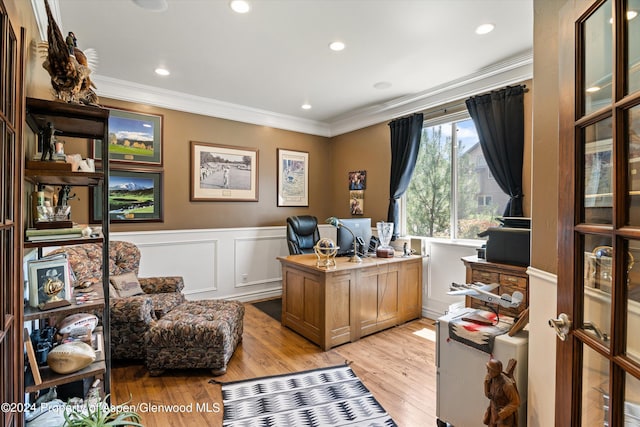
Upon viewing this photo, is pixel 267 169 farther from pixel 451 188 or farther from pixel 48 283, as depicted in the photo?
pixel 48 283

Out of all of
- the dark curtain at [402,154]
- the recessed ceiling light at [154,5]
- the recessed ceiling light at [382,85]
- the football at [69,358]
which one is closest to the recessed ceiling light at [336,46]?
the recessed ceiling light at [382,85]

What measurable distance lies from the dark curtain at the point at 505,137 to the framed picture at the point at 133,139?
3804 millimetres

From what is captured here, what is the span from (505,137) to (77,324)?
12.1 ft

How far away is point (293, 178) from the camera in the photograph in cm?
500

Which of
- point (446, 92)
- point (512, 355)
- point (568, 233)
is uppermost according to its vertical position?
point (446, 92)

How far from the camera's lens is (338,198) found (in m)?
5.26

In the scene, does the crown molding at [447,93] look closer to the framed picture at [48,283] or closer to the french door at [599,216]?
the french door at [599,216]

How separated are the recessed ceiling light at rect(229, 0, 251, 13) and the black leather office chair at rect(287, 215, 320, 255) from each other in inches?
98.0

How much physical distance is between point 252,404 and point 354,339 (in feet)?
4.24

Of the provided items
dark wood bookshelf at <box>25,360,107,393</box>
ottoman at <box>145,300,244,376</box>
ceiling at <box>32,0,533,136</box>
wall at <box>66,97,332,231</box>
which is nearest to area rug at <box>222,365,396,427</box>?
ottoman at <box>145,300,244,376</box>

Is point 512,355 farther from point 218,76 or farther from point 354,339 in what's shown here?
point 218,76

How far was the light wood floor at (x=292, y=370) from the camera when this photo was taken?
6.60 feet

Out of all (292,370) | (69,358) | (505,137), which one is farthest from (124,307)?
(505,137)

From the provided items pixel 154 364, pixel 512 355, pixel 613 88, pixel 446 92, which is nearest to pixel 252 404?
pixel 154 364
